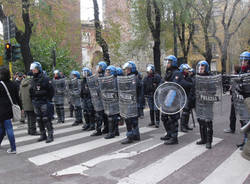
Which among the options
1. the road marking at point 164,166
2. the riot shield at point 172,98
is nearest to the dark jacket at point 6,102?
the road marking at point 164,166

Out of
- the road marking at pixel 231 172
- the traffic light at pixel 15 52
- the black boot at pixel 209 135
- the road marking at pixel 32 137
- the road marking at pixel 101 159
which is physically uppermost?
the traffic light at pixel 15 52

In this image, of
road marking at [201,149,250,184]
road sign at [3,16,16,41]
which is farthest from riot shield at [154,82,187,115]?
road sign at [3,16,16,41]

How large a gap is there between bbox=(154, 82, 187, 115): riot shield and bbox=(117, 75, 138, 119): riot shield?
68cm

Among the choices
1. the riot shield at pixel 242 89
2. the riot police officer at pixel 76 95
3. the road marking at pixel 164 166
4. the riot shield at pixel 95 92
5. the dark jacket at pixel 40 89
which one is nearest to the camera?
the road marking at pixel 164 166

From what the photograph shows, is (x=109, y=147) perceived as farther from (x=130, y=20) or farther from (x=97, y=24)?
(x=130, y=20)

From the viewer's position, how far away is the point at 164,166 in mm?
4820

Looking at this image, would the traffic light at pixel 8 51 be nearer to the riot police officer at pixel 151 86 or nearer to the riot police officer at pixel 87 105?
the riot police officer at pixel 87 105

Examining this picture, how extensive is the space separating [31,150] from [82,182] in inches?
103

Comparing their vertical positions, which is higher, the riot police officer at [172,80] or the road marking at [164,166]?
the riot police officer at [172,80]

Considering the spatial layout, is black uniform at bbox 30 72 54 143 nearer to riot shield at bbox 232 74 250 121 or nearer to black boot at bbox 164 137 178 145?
black boot at bbox 164 137 178 145

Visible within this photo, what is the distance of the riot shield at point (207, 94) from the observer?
18.2 feet

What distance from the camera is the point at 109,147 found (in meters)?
6.29

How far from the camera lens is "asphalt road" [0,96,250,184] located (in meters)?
4.36

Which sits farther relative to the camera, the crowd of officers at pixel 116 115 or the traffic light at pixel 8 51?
the traffic light at pixel 8 51
